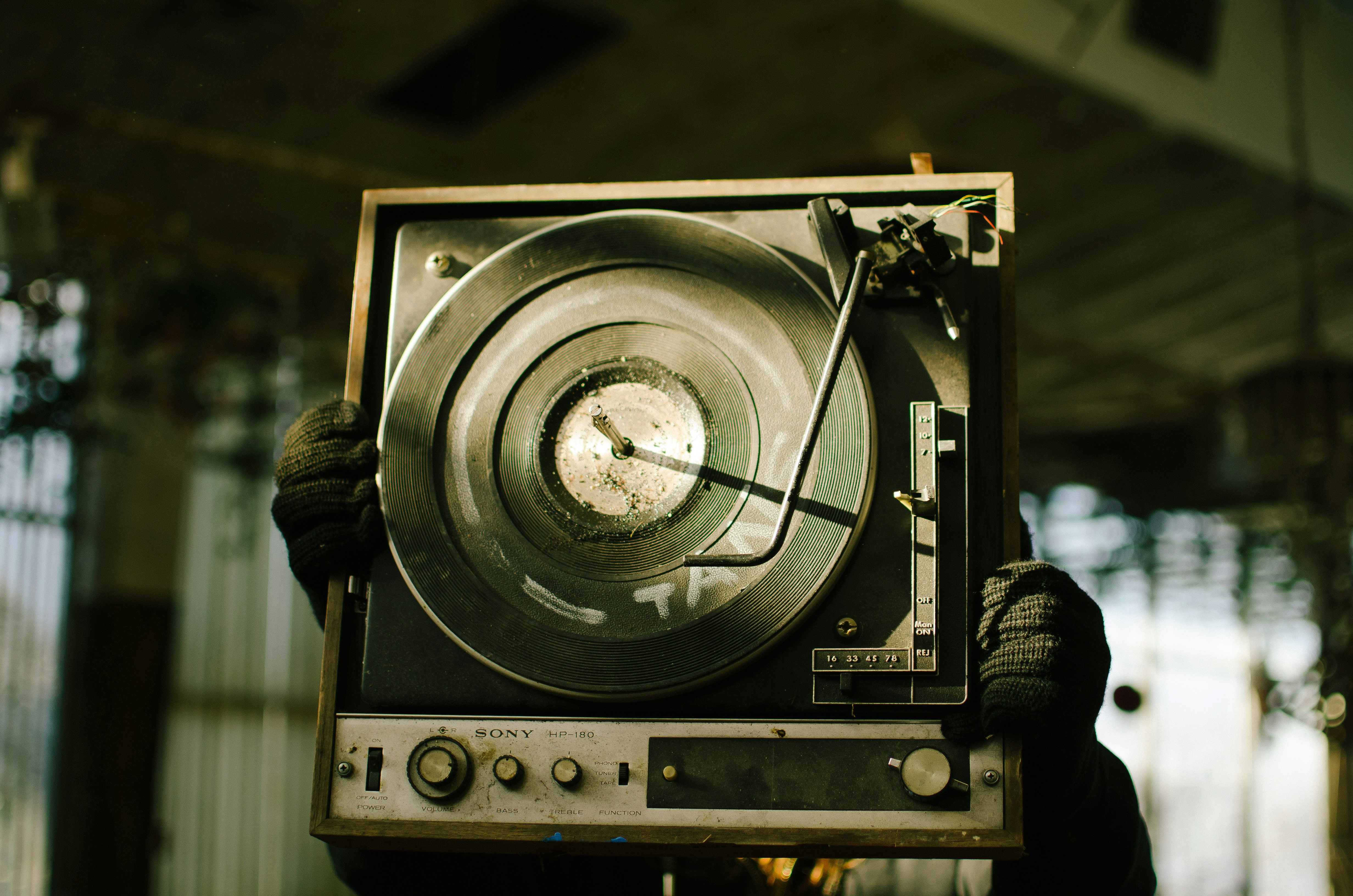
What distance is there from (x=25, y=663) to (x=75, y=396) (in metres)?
2.01

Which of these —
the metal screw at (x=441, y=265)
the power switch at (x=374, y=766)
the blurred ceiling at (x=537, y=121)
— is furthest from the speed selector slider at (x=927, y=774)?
the blurred ceiling at (x=537, y=121)

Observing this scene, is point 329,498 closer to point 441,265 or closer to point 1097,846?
point 441,265

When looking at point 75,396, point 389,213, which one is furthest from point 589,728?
point 75,396

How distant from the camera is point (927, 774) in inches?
33.3

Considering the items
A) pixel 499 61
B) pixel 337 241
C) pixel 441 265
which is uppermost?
pixel 499 61

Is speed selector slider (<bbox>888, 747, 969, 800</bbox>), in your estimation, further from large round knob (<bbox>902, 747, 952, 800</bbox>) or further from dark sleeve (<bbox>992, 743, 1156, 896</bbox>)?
dark sleeve (<bbox>992, 743, 1156, 896</bbox>)

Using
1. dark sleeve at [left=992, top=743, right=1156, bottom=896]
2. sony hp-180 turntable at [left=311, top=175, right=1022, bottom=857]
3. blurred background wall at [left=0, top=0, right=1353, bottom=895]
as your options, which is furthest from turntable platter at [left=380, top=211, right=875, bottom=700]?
blurred background wall at [left=0, top=0, right=1353, bottom=895]

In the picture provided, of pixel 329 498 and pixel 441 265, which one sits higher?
pixel 441 265

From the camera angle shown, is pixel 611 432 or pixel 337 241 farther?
pixel 337 241

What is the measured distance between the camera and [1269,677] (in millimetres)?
3320

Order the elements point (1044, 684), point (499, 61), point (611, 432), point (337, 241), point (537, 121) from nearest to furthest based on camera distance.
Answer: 1. point (1044, 684)
2. point (611, 432)
3. point (499, 61)
4. point (537, 121)
5. point (337, 241)

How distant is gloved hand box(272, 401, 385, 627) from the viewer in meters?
0.95

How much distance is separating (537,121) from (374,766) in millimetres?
4052

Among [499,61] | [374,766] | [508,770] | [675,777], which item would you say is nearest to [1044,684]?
[675,777]
